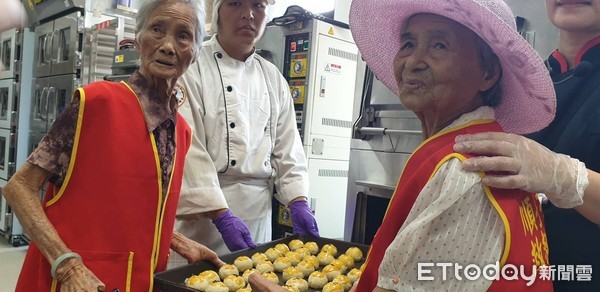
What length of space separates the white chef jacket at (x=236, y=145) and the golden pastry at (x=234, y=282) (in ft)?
1.11

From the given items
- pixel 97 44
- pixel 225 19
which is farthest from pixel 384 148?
pixel 97 44

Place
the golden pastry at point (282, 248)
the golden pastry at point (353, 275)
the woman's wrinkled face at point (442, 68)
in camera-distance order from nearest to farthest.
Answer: the woman's wrinkled face at point (442, 68) → the golden pastry at point (353, 275) → the golden pastry at point (282, 248)

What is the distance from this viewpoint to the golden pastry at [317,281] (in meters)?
1.74

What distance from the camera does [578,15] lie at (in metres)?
1.27

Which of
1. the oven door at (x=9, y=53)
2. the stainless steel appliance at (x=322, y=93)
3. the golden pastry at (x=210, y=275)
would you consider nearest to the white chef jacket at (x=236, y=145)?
the golden pastry at (x=210, y=275)

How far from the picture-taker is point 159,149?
1397 millimetres

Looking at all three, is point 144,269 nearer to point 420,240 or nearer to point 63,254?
point 63,254

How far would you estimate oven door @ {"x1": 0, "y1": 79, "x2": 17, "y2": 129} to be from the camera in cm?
536

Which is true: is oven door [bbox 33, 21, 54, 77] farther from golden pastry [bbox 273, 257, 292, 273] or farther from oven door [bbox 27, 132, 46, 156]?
golden pastry [bbox 273, 257, 292, 273]

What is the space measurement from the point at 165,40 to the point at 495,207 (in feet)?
3.40

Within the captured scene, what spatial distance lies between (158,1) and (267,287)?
35.6 inches

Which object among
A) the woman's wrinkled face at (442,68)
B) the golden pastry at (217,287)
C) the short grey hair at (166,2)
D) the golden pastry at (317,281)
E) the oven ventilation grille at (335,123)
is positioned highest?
the short grey hair at (166,2)

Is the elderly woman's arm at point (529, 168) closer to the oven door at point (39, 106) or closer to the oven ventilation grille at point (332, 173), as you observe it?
the oven ventilation grille at point (332, 173)

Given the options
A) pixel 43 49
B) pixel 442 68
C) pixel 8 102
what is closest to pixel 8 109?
pixel 8 102
